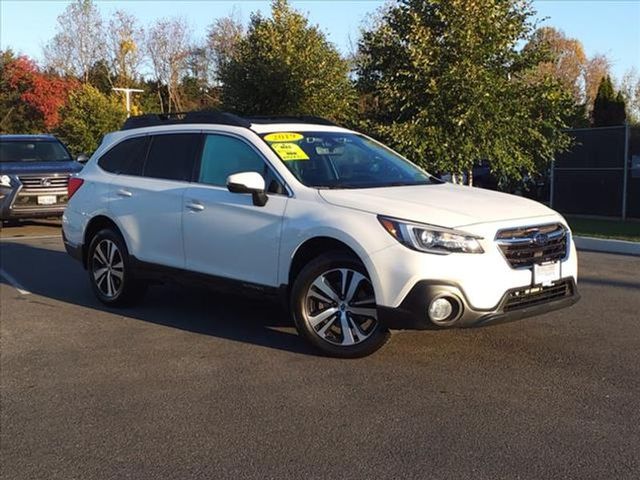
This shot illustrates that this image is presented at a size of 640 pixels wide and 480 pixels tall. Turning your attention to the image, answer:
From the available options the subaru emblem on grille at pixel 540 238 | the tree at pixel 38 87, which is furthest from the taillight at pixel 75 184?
the tree at pixel 38 87

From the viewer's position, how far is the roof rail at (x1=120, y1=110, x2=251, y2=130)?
644 cm

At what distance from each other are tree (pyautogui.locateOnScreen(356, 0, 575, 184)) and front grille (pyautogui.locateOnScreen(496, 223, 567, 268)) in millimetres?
7958

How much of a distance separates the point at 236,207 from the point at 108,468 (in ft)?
8.81

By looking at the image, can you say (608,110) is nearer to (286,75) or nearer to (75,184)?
(286,75)

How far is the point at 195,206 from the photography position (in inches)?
251

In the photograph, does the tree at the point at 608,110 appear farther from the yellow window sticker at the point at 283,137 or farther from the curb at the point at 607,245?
the yellow window sticker at the point at 283,137

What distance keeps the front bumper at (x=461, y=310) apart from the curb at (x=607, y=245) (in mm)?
6959

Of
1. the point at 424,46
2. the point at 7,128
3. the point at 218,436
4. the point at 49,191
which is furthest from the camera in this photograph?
the point at 7,128

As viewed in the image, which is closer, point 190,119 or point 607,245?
point 190,119

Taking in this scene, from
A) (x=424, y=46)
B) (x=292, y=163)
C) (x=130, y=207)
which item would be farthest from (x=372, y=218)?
(x=424, y=46)

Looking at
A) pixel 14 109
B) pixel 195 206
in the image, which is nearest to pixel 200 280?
pixel 195 206

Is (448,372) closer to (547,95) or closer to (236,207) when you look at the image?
(236,207)

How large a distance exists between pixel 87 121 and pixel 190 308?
26.4 meters

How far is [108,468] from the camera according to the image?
381 cm
